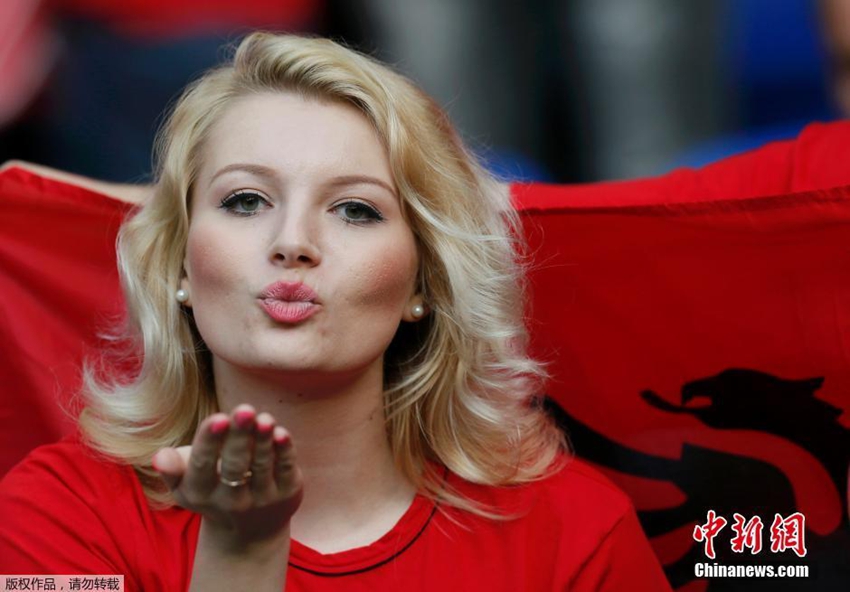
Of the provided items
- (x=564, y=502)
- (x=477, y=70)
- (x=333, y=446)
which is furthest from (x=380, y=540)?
(x=477, y=70)

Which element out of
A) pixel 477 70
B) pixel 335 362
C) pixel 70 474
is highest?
pixel 477 70

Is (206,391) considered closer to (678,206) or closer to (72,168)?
(678,206)

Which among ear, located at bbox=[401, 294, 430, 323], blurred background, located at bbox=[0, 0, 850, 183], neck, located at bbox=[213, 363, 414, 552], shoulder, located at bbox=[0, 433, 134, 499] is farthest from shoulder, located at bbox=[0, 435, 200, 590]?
blurred background, located at bbox=[0, 0, 850, 183]

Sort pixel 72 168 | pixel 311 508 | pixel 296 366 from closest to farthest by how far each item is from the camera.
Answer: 1. pixel 296 366
2. pixel 311 508
3. pixel 72 168

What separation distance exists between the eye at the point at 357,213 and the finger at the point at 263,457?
0.41 meters

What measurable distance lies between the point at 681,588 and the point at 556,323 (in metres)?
0.40

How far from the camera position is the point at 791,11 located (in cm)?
288

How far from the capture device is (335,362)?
136cm

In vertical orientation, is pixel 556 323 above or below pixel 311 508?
above

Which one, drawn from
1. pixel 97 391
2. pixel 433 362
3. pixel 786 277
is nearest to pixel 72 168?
pixel 97 391

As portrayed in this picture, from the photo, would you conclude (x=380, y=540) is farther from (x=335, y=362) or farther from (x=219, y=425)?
(x=219, y=425)

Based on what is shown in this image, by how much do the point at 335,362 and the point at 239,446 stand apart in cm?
33

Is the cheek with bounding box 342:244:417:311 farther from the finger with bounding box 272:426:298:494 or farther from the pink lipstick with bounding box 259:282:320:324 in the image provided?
the finger with bounding box 272:426:298:494

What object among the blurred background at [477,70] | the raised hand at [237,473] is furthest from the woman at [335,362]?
the blurred background at [477,70]
